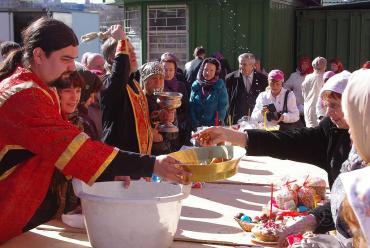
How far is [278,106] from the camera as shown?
602cm

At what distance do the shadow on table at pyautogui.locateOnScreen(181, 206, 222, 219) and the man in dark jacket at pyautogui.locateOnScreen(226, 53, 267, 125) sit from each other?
13.8 feet

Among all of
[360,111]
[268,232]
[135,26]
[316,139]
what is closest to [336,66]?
[135,26]

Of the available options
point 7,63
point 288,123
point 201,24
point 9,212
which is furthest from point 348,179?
point 201,24

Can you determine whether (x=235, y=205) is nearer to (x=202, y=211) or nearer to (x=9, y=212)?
(x=202, y=211)

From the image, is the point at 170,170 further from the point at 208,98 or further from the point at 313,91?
the point at 313,91

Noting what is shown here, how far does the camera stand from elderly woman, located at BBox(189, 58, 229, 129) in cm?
598

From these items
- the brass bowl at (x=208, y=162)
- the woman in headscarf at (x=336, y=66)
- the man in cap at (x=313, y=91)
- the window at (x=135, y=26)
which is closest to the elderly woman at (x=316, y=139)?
the brass bowl at (x=208, y=162)

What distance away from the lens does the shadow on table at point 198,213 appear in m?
2.72

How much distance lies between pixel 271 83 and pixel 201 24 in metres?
4.29

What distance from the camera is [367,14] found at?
1000 cm

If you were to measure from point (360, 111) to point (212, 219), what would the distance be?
121 cm

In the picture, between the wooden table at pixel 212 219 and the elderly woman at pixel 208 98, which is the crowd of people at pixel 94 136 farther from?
the elderly woman at pixel 208 98

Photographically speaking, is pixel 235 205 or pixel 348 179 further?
pixel 235 205

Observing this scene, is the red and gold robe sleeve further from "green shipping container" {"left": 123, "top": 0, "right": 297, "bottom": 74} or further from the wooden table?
"green shipping container" {"left": 123, "top": 0, "right": 297, "bottom": 74}
